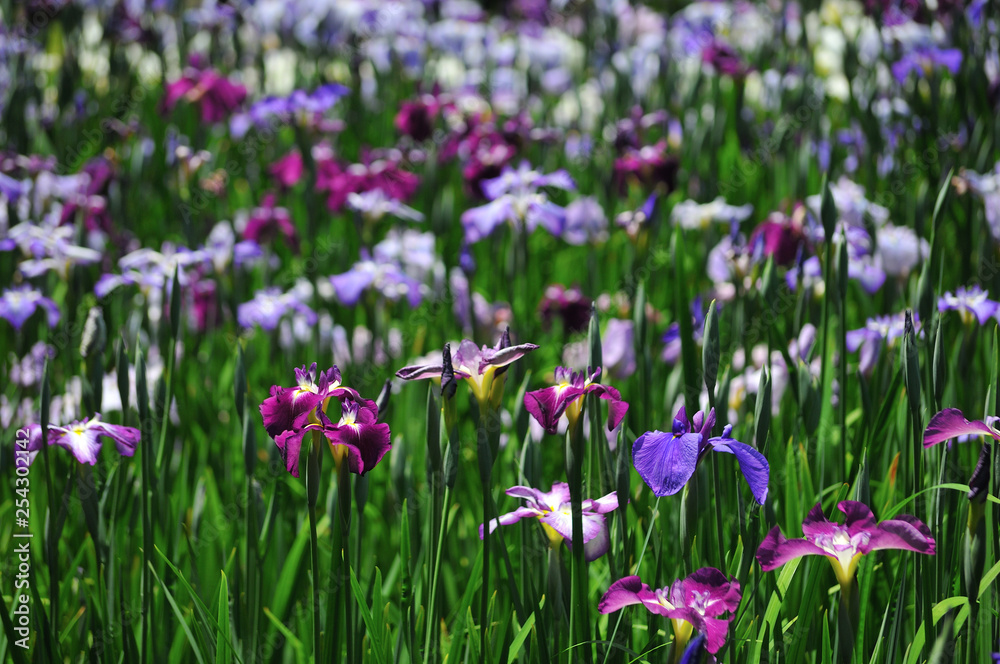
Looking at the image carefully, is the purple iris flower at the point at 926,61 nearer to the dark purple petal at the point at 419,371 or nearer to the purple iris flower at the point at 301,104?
the purple iris flower at the point at 301,104

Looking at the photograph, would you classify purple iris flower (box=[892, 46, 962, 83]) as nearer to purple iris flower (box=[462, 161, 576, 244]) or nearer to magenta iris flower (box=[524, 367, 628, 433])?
purple iris flower (box=[462, 161, 576, 244])

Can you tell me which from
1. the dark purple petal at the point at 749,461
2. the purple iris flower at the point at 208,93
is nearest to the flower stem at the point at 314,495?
the dark purple petal at the point at 749,461

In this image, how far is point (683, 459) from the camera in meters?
1.31

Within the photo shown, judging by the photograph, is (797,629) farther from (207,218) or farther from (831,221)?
(207,218)

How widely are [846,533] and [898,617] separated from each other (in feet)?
0.85

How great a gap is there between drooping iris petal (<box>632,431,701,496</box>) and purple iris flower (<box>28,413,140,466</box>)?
39.6 inches

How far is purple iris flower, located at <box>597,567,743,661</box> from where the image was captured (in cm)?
126

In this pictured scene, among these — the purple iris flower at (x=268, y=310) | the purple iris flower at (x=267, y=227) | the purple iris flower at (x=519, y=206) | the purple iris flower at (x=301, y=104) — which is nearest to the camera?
the purple iris flower at (x=268, y=310)

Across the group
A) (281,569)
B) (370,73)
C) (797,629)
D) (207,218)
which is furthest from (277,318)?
(370,73)

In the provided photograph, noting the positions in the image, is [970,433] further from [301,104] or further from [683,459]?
[301,104]

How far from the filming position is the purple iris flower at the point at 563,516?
148 centimetres

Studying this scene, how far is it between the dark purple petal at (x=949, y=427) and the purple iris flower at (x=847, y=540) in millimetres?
141

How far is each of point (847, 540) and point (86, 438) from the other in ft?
4.74

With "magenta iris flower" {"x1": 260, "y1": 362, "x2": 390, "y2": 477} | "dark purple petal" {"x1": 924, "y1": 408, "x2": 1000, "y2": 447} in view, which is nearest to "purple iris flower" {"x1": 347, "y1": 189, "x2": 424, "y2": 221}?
"magenta iris flower" {"x1": 260, "y1": 362, "x2": 390, "y2": 477}
